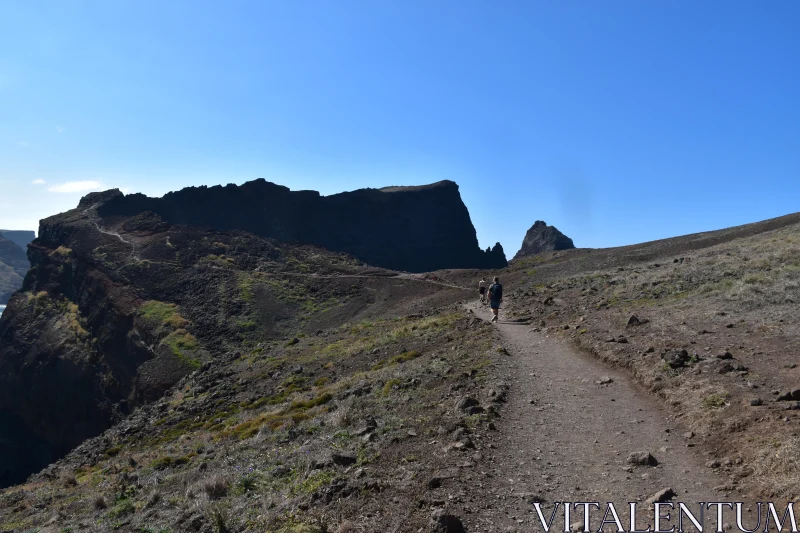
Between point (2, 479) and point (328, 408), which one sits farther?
point (2, 479)

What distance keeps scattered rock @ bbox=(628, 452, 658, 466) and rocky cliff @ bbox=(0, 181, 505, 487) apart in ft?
134

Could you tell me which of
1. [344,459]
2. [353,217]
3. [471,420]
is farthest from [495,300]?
[353,217]

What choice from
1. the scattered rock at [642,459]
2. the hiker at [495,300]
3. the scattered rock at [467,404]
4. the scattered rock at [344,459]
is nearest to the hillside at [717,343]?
the scattered rock at [642,459]

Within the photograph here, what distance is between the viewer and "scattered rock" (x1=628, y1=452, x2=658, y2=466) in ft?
26.7

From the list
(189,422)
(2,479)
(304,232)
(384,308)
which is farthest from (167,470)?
(304,232)

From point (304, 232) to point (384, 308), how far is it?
249 feet

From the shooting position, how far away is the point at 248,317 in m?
59.5

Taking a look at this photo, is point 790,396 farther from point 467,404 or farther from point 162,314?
point 162,314

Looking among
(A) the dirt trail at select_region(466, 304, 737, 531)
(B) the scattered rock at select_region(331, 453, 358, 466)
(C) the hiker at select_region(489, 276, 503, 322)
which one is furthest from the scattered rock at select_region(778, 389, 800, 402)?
(C) the hiker at select_region(489, 276, 503, 322)

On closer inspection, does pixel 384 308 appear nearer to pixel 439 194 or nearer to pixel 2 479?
pixel 2 479

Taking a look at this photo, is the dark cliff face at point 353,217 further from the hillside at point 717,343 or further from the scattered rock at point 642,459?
the scattered rock at point 642,459

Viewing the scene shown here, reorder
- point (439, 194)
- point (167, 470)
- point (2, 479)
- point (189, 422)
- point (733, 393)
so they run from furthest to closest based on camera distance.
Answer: point (439, 194), point (2, 479), point (189, 422), point (167, 470), point (733, 393)

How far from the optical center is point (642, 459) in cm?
816

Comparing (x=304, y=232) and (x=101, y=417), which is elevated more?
(x=304, y=232)
